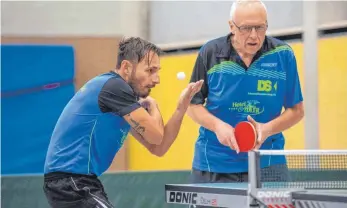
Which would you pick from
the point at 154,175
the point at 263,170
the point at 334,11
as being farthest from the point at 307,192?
the point at 334,11

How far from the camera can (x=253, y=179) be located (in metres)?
3.17

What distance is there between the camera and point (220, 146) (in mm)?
4223

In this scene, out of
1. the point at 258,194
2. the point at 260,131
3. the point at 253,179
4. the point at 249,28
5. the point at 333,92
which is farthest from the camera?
the point at 333,92

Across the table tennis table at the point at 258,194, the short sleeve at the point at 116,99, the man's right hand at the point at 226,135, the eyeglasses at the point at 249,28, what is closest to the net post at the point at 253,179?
the table tennis table at the point at 258,194

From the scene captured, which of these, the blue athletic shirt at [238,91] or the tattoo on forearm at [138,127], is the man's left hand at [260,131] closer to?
the blue athletic shirt at [238,91]

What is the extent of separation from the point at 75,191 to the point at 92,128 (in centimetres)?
31

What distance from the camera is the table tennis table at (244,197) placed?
117 inches

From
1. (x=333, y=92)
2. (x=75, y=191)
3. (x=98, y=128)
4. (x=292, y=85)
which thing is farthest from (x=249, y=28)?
(x=333, y=92)

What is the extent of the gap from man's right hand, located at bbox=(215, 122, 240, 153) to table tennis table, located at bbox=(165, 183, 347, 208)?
18.4 inches

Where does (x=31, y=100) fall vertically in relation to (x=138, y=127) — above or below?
above

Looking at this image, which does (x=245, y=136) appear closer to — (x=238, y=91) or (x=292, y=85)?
(x=238, y=91)

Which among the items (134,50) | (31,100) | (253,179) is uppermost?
(134,50)

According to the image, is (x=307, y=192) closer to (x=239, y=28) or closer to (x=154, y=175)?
(x=239, y=28)

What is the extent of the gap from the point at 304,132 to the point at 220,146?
13.5 ft
